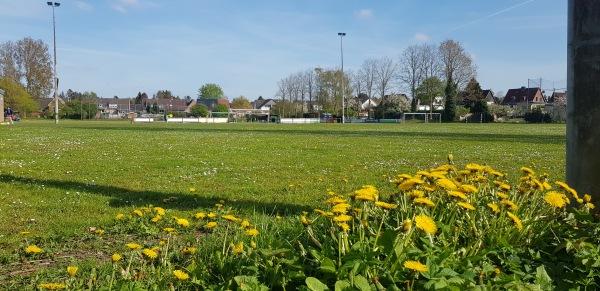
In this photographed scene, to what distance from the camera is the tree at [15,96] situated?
6247 centimetres

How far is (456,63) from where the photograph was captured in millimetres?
72688

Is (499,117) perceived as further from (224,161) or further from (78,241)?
(78,241)

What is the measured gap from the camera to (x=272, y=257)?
225cm

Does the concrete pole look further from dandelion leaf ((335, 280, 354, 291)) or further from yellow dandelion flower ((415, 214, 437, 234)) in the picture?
dandelion leaf ((335, 280, 354, 291))

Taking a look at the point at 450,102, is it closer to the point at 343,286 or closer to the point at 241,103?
the point at 343,286

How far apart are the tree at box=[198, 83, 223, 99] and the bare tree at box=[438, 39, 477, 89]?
9411cm

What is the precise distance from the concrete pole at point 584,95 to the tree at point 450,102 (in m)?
70.1

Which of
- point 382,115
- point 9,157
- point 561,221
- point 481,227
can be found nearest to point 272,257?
point 481,227

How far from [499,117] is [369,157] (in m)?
70.9

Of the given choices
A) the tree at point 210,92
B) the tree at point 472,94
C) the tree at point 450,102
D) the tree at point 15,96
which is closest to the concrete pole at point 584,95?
the tree at point 450,102

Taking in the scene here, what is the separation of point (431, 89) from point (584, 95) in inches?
2964

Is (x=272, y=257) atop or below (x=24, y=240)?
atop

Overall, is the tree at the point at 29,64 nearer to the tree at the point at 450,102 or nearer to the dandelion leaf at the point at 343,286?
the tree at the point at 450,102

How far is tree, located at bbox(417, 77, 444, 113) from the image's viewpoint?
247 feet
